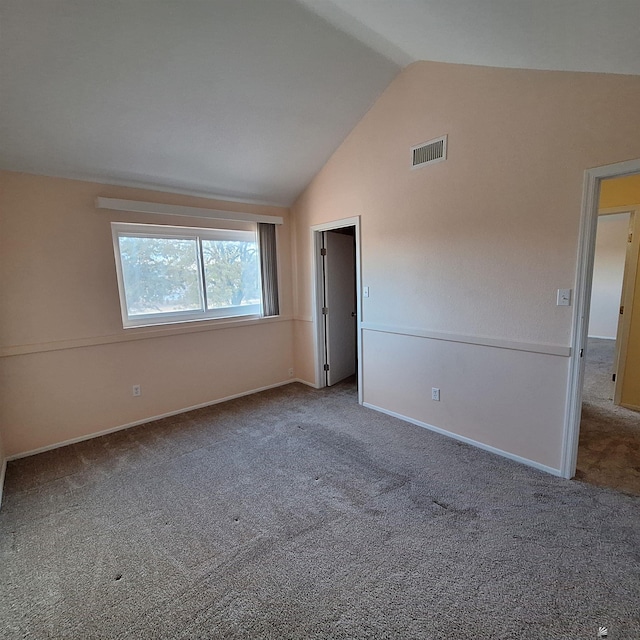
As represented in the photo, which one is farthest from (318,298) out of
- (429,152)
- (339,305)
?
(429,152)

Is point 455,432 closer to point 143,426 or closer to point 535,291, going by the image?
point 535,291

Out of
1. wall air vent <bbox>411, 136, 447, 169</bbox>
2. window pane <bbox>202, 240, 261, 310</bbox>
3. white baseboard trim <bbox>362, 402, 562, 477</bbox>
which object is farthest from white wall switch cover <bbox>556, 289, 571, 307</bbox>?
window pane <bbox>202, 240, 261, 310</bbox>

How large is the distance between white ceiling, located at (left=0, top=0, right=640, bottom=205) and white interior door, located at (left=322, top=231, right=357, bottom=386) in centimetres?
143

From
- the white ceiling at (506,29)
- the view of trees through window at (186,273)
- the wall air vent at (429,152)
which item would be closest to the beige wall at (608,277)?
the wall air vent at (429,152)

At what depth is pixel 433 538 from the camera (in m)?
1.87

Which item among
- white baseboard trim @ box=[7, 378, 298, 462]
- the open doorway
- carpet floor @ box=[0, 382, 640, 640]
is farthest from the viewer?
white baseboard trim @ box=[7, 378, 298, 462]

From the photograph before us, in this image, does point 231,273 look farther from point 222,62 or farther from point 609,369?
point 609,369

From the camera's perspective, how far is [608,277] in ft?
22.9

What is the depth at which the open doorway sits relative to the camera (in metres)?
2.19

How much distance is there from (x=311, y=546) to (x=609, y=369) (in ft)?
17.3

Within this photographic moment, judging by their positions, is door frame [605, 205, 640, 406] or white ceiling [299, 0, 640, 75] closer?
white ceiling [299, 0, 640, 75]

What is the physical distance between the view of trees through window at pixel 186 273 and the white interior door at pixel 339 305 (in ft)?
3.10

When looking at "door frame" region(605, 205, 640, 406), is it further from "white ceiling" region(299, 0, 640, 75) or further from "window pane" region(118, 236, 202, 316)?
"window pane" region(118, 236, 202, 316)

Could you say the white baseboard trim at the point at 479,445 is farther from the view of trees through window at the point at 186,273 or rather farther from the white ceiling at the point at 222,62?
the white ceiling at the point at 222,62
